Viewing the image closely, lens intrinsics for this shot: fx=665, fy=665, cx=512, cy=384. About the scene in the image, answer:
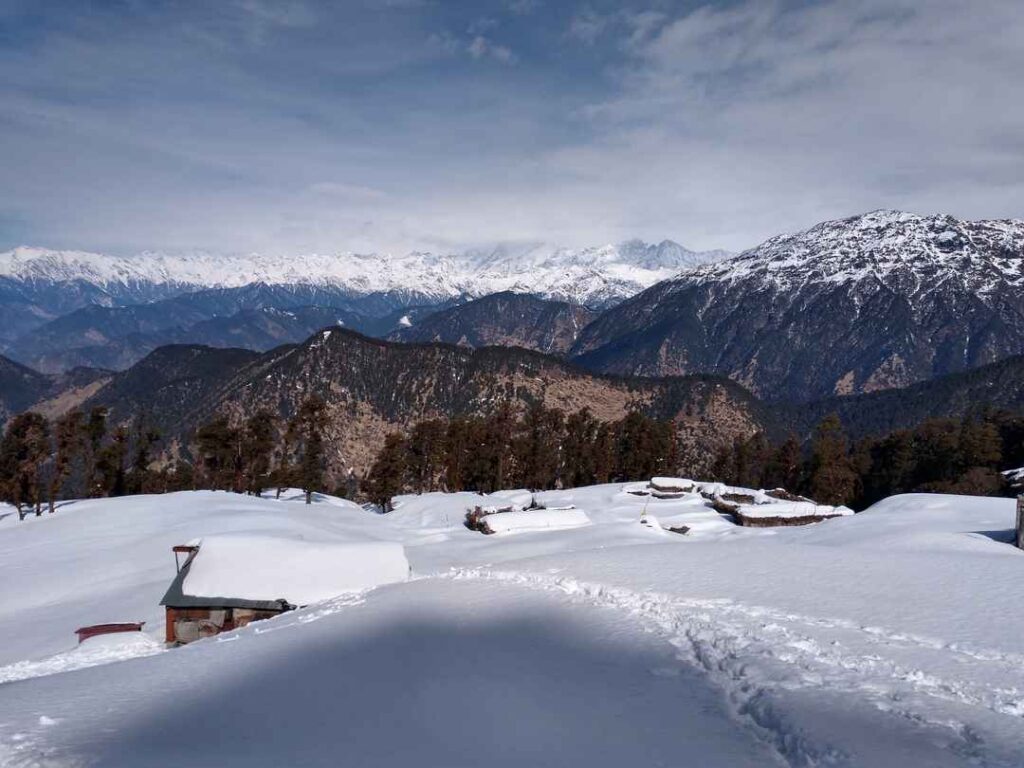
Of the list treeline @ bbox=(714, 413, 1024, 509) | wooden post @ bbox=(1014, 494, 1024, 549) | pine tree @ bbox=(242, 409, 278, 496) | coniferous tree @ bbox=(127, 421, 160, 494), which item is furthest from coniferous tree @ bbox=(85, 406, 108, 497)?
treeline @ bbox=(714, 413, 1024, 509)

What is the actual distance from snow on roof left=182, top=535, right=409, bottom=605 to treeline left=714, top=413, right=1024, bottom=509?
69.9 meters

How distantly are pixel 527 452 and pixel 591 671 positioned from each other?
251ft

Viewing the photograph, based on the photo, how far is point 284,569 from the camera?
2970cm

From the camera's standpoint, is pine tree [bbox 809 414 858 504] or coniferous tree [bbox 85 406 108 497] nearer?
coniferous tree [bbox 85 406 108 497]

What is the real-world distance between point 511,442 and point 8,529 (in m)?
55.7

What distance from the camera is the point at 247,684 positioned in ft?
55.5

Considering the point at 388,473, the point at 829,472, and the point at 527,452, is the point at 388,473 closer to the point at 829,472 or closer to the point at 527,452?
the point at 527,452

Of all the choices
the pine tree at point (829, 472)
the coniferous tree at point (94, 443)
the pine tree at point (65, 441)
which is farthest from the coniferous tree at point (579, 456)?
the pine tree at point (65, 441)

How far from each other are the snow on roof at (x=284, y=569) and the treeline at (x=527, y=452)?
168 feet

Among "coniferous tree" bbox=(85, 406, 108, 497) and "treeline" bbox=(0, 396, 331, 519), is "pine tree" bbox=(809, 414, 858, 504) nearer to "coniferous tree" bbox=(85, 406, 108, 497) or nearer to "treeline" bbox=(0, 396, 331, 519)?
"treeline" bbox=(0, 396, 331, 519)

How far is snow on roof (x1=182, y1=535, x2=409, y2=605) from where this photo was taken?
28.9 metres

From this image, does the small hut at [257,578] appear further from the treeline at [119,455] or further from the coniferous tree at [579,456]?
the coniferous tree at [579,456]

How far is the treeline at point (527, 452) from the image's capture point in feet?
296

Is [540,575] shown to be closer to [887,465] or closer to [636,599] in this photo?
[636,599]
